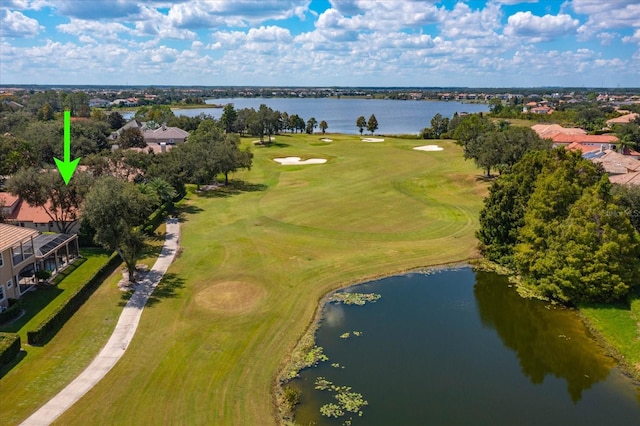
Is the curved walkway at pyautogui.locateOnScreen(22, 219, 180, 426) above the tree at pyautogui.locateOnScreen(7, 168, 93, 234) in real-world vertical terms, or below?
below

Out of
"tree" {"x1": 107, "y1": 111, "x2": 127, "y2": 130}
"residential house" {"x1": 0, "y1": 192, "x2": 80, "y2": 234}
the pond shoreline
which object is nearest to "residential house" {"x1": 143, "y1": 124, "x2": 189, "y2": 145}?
"tree" {"x1": 107, "y1": 111, "x2": 127, "y2": 130}

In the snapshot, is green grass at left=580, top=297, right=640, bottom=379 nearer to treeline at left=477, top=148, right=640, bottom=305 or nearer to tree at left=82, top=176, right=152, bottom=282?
treeline at left=477, top=148, right=640, bottom=305

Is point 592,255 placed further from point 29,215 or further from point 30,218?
point 29,215

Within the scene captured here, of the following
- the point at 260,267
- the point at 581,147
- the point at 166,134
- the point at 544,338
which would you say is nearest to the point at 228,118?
the point at 166,134

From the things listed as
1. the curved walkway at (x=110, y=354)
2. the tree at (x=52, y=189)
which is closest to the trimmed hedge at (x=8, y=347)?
the curved walkway at (x=110, y=354)

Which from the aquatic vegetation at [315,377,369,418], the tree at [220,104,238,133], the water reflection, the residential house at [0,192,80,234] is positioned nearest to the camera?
the aquatic vegetation at [315,377,369,418]

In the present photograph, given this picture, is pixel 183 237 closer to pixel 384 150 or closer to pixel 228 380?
pixel 228 380

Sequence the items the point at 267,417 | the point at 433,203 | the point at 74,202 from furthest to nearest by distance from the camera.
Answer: the point at 433,203 → the point at 74,202 → the point at 267,417

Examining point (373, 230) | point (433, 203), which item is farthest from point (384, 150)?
point (373, 230)
